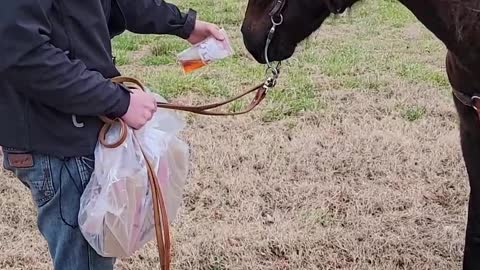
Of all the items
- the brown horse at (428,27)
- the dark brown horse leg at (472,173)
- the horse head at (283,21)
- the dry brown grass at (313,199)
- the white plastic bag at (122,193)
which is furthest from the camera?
the dry brown grass at (313,199)

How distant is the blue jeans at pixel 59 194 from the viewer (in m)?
1.79

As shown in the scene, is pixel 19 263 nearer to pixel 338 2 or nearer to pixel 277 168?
pixel 277 168

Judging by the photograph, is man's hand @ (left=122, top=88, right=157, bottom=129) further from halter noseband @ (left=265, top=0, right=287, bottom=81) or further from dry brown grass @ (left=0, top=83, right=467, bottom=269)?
dry brown grass @ (left=0, top=83, right=467, bottom=269)

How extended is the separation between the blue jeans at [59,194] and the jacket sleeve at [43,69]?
0.18 metres

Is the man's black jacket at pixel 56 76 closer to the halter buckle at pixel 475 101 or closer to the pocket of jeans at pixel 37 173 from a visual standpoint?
the pocket of jeans at pixel 37 173

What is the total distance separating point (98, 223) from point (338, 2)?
855 mm

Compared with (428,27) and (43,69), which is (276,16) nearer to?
(428,27)

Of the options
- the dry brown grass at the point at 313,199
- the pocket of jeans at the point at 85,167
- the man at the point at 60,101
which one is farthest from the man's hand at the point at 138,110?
the dry brown grass at the point at 313,199

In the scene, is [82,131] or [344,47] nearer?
[82,131]

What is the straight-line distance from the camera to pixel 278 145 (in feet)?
12.8

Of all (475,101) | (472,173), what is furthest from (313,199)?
(475,101)

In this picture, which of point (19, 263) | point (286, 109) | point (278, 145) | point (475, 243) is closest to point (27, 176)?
point (19, 263)

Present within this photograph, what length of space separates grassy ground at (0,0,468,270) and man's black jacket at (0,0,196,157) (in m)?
0.86

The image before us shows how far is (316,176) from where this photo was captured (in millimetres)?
3588
